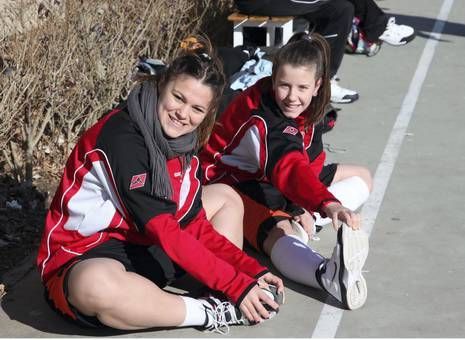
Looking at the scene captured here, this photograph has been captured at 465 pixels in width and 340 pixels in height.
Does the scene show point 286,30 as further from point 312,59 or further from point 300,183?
point 300,183

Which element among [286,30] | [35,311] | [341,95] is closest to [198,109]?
[35,311]

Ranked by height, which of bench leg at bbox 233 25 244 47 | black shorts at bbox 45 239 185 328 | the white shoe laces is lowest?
bench leg at bbox 233 25 244 47

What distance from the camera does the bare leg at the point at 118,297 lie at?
405 cm

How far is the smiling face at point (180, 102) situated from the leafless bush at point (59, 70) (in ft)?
4.14

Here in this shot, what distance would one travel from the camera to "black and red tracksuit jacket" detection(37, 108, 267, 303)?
4.15 meters

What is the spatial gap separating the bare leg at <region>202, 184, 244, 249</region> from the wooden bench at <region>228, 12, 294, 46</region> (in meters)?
2.91

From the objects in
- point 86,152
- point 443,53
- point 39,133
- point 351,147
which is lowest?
point 443,53

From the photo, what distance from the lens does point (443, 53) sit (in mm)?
8523

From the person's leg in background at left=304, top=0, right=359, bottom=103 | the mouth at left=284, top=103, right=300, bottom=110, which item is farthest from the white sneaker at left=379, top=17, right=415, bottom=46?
the mouth at left=284, top=103, right=300, bottom=110

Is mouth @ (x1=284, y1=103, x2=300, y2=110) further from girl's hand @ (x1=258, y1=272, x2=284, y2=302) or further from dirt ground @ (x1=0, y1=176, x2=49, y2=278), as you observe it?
dirt ground @ (x1=0, y1=176, x2=49, y2=278)

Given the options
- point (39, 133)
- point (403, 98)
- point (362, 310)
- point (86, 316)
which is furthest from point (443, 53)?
point (86, 316)

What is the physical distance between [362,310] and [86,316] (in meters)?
1.14

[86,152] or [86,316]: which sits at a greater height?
[86,152]

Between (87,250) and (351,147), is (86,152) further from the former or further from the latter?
(351,147)
